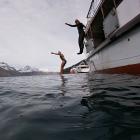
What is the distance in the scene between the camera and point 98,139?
5.08ft

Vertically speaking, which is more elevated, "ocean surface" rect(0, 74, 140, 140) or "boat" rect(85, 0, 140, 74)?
"boat" rect(85, 0, 140, 74)

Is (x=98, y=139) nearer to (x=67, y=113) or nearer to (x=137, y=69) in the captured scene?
(x=67, y=113)

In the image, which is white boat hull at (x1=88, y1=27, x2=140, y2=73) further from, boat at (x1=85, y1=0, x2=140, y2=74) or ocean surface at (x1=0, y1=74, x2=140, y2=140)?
ocean surface at (x1=0, y1=74, x2=140, y2=140)

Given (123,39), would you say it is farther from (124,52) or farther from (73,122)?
(73,122)

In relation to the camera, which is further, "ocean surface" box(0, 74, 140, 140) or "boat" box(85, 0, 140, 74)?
"boat" box(85, 0, 140, 74)

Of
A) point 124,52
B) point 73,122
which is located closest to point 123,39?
point 124,52

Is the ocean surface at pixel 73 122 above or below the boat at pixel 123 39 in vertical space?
below

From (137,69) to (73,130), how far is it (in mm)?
5143

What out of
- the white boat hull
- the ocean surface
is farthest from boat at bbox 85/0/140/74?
the ocean surface

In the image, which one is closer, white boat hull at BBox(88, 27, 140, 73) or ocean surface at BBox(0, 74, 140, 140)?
ocean surface at BBox(0, 74, 140, 140)

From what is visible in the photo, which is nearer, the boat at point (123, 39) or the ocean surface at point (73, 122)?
the ocean surface at point (73, 122)

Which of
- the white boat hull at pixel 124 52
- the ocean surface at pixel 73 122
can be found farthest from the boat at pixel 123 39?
the ocean surface at pixel 73 122

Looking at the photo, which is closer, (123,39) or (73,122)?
(73,122)

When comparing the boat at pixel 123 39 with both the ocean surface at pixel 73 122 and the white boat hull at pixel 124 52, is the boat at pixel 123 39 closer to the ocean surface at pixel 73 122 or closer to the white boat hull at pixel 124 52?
the white boat hull at pixel 124 52
